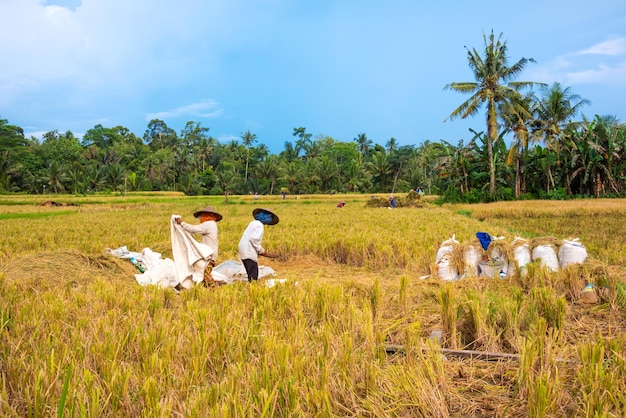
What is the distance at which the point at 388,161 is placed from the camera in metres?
43.9

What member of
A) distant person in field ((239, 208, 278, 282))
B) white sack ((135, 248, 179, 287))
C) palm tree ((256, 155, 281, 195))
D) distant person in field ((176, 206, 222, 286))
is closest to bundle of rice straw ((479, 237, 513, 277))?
distant person in field ((239, 208, 278, 282))

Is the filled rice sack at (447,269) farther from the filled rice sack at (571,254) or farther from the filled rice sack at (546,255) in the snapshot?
the filled rice sack at (571,254)

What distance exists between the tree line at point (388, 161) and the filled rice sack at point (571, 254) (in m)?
18.5

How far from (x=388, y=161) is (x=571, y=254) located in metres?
39.9

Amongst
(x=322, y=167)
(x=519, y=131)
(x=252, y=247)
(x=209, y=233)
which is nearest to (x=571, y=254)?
(x=252, y=247)

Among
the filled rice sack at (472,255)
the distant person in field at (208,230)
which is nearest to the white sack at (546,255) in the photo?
the filled rice sack at (472,255)

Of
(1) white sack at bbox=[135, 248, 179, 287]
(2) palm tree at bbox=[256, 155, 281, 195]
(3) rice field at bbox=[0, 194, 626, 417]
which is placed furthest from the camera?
(2) palm tree at bbox=[256, 155, 281, 195]

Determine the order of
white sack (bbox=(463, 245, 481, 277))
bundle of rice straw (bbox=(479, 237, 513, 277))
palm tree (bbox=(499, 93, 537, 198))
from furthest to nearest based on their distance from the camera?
palm tree (bbox=(499, 93, 537, 198))
white sack (bbox=(463, 245, 481, 277))
bundle of rice straw (bbox=(479, 237, 513, 277))

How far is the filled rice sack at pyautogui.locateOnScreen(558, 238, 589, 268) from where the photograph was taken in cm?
472

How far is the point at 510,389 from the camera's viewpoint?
1.95 meters

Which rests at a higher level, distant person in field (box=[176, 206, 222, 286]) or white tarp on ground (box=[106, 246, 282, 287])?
distant person in field (box=[176, 206, 222, 286])

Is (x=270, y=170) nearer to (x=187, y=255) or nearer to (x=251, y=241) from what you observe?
(x=251, y=241)

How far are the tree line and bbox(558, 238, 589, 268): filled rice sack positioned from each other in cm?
1850

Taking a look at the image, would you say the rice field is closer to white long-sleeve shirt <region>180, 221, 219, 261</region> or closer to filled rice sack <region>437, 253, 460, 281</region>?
filled rice sack <region>437, 253, 460, 281</region>
